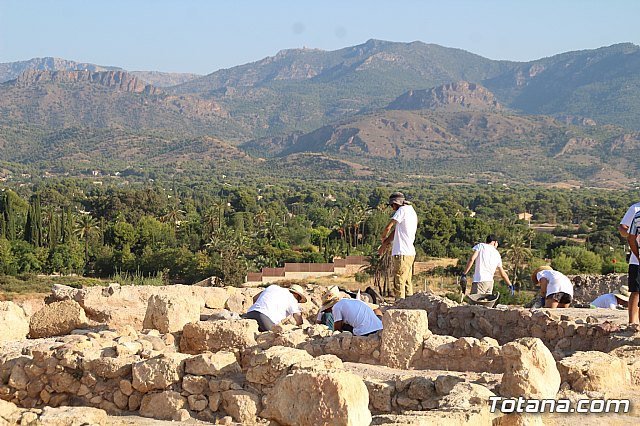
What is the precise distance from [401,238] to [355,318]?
301cm

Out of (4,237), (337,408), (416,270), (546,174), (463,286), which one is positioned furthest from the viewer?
(546,174)

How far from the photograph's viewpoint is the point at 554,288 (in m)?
11.9

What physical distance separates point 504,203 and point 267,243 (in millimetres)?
48360

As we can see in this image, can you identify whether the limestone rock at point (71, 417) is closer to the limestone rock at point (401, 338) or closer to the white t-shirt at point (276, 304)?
the limestone rock at point (401, 338)

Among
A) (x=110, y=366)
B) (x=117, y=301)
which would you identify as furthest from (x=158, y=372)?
(x=117, y=301)

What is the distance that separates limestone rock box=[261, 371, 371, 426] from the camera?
17.2 feet

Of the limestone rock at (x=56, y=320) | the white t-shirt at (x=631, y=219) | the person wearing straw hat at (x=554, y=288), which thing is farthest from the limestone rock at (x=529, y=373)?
the limestone rock at (x=56, y=320)

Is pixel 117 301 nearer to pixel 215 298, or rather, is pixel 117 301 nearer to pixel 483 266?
pixel 215 298

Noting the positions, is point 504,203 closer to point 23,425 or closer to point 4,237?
point 4,237

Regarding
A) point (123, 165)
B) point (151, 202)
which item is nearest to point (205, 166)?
point (123, 165)

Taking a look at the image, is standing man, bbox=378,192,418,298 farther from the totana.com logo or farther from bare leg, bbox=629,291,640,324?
the totana.com logo

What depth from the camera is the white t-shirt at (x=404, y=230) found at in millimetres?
11570

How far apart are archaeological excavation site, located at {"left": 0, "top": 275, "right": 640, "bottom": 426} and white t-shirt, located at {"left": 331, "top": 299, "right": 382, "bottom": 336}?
427 millimetres

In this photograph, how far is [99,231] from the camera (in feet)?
201
